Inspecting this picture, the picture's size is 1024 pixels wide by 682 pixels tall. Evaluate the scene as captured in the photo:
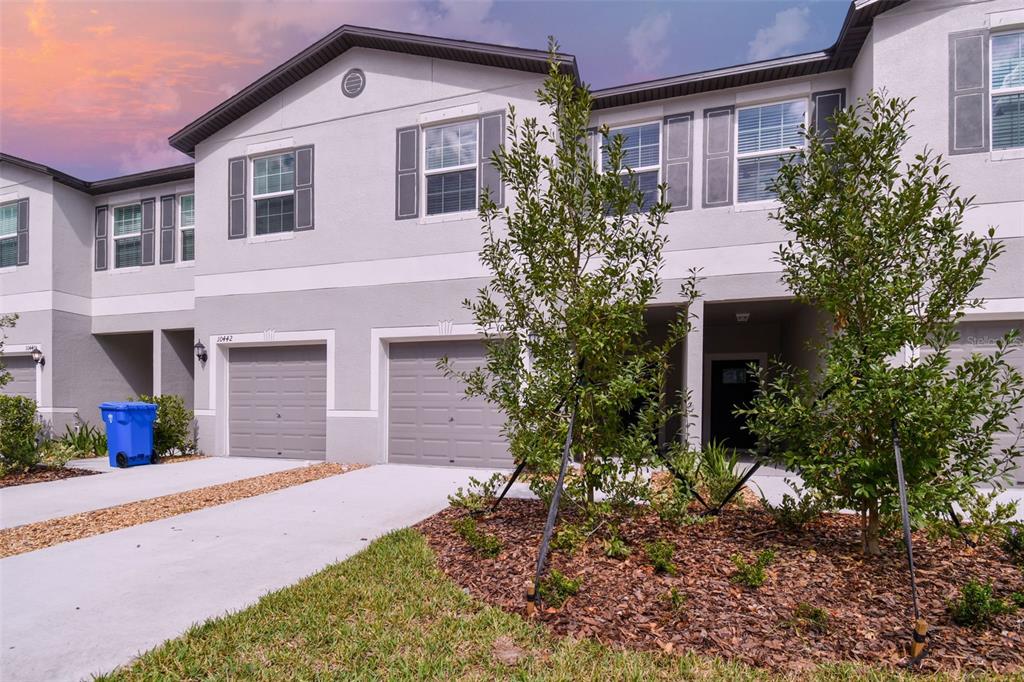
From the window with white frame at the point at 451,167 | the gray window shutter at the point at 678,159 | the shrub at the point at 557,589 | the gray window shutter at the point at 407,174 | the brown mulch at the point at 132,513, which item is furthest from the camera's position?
the gray window shutter at the point at 407,174

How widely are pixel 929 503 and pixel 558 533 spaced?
273cm

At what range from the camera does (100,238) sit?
14023 mm

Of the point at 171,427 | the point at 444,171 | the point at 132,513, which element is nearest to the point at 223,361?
the point at 171,427

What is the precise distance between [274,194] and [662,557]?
33.9 ft

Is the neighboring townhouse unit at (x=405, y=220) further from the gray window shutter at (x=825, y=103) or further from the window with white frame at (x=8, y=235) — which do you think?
the window with white frame at (x=8, y=235)

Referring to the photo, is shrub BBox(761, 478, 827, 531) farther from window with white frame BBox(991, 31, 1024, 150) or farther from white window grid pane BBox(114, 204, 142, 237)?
white window grid pane BBox(114, 204, 142, 237)

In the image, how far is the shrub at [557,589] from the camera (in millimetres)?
3982

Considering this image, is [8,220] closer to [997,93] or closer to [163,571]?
[163,571]

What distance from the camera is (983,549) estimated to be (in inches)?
183

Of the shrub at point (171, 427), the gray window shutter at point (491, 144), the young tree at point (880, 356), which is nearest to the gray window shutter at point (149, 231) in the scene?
the shrub at point (171, 427)

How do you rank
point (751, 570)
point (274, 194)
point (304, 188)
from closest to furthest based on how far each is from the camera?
point (751, 570) → point (304, 188) → point (274, 194)

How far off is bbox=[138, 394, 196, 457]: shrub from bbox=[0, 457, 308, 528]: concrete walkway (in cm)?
87

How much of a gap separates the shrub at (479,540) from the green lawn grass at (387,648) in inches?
21.6

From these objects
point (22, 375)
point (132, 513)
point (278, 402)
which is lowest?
point (132, 513)
